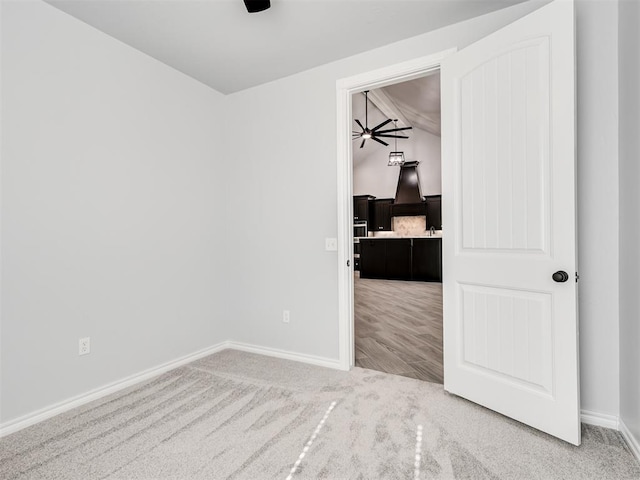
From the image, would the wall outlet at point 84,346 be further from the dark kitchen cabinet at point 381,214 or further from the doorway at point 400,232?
the dark kitchen cabinet at point 381,214

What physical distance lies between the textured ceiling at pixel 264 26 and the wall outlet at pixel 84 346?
6.92 feet

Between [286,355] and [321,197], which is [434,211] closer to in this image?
[321,197]

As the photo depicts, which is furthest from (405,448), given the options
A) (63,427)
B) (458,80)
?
(458,80)

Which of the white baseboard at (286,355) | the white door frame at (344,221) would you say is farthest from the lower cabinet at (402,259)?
the white baseboard at (286,355)

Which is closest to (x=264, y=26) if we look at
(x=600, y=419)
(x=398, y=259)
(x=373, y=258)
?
(x=600, y=419)

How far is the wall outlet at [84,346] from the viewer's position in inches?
89.7

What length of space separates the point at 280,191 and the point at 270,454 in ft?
6.80

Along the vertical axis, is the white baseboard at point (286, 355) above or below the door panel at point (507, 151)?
below

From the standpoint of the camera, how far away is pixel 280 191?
313cm

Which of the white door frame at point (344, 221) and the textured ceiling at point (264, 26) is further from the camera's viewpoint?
the white door frame at point (344, 221)

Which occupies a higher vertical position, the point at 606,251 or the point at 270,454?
the point at 606,251

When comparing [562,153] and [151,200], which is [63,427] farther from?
[562,153]

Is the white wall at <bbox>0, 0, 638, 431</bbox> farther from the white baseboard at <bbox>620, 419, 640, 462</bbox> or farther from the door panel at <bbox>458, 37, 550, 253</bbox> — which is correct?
the door panel at <bbox>458, 37, 550, 253</bbox>

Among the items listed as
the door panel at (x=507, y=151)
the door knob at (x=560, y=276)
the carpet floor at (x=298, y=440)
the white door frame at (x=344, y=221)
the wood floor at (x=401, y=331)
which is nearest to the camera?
the carpet floor at (x=298, y=440)
